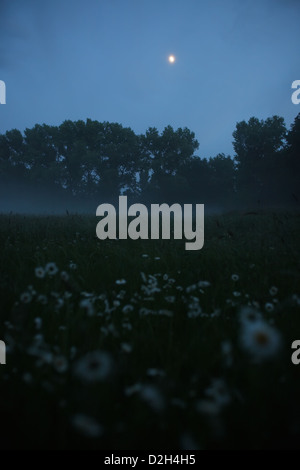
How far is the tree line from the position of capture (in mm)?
41469

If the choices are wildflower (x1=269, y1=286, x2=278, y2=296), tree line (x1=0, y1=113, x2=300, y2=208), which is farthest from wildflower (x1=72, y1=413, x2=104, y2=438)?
tree line (x1=0, y1=113, x2=300, y2=208)

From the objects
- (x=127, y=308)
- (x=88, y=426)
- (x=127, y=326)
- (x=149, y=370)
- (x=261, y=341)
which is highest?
(x=127, y=308)

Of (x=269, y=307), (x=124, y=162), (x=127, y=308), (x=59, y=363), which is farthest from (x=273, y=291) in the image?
(x=124, y=162)

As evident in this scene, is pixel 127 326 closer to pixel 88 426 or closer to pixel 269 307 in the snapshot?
pixel 88 426

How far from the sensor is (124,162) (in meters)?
45.4

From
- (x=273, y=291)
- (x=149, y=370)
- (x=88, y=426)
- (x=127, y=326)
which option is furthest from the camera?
(x=273, y=291)

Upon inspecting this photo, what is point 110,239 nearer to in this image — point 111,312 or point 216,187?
point 111,312

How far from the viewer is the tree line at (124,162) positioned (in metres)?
41.5

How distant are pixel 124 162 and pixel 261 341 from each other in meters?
46.7

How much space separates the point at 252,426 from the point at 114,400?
0.66m

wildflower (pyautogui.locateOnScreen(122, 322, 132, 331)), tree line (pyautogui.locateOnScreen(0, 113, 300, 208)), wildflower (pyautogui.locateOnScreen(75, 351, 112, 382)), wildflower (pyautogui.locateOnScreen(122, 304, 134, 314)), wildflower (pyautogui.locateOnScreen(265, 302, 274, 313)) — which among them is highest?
tree line (pyautogui.locateOnScreen(0, 113, 300, 208))

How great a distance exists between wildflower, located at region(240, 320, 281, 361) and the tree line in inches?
1627

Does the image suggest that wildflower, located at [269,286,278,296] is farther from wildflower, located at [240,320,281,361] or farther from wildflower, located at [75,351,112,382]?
wildflower, located at [75,351,112,382]

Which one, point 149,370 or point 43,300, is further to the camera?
point 43,300
